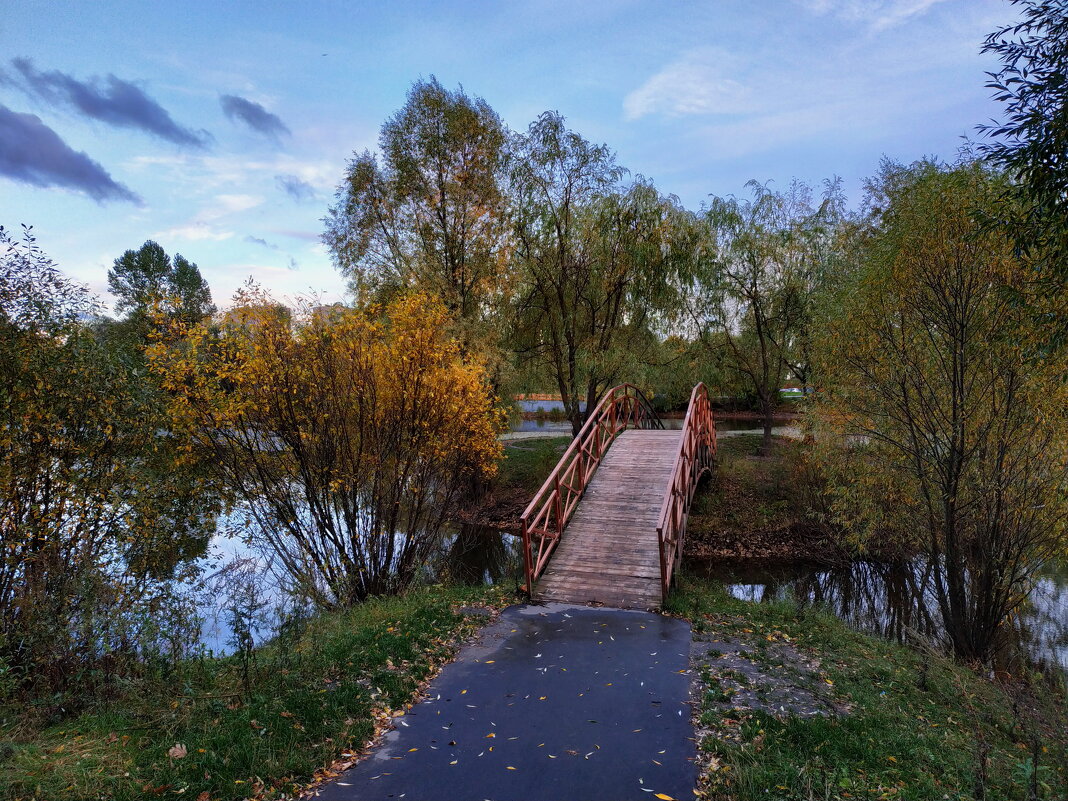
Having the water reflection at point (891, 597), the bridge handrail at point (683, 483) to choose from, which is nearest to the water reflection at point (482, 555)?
the bridge handrail at point (683, 483)

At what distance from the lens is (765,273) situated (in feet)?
65.7

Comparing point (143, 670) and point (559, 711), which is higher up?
point (143, 670)

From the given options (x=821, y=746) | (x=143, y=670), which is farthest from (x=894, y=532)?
(x=143, y=670)

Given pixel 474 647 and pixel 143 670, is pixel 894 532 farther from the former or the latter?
pixel 143 670

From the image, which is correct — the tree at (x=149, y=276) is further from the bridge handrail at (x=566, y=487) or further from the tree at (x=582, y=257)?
the bridge handrail at (x=566, y=487)

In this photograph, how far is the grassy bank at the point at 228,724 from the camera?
12.6 feet

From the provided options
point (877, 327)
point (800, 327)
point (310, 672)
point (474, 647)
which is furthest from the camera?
point (800, 327)

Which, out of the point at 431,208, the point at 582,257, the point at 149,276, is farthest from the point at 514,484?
the point at 149,276

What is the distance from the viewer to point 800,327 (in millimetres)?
19703

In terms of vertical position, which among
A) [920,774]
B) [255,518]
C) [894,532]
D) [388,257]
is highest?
[388,257]

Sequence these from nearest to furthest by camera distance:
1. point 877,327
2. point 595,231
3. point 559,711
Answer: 1. point 559,711
2. point 877,327
3. point 595,231

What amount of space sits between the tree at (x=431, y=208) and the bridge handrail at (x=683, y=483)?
7.05m

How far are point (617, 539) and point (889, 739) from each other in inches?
207

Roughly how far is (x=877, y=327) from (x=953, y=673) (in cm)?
506
